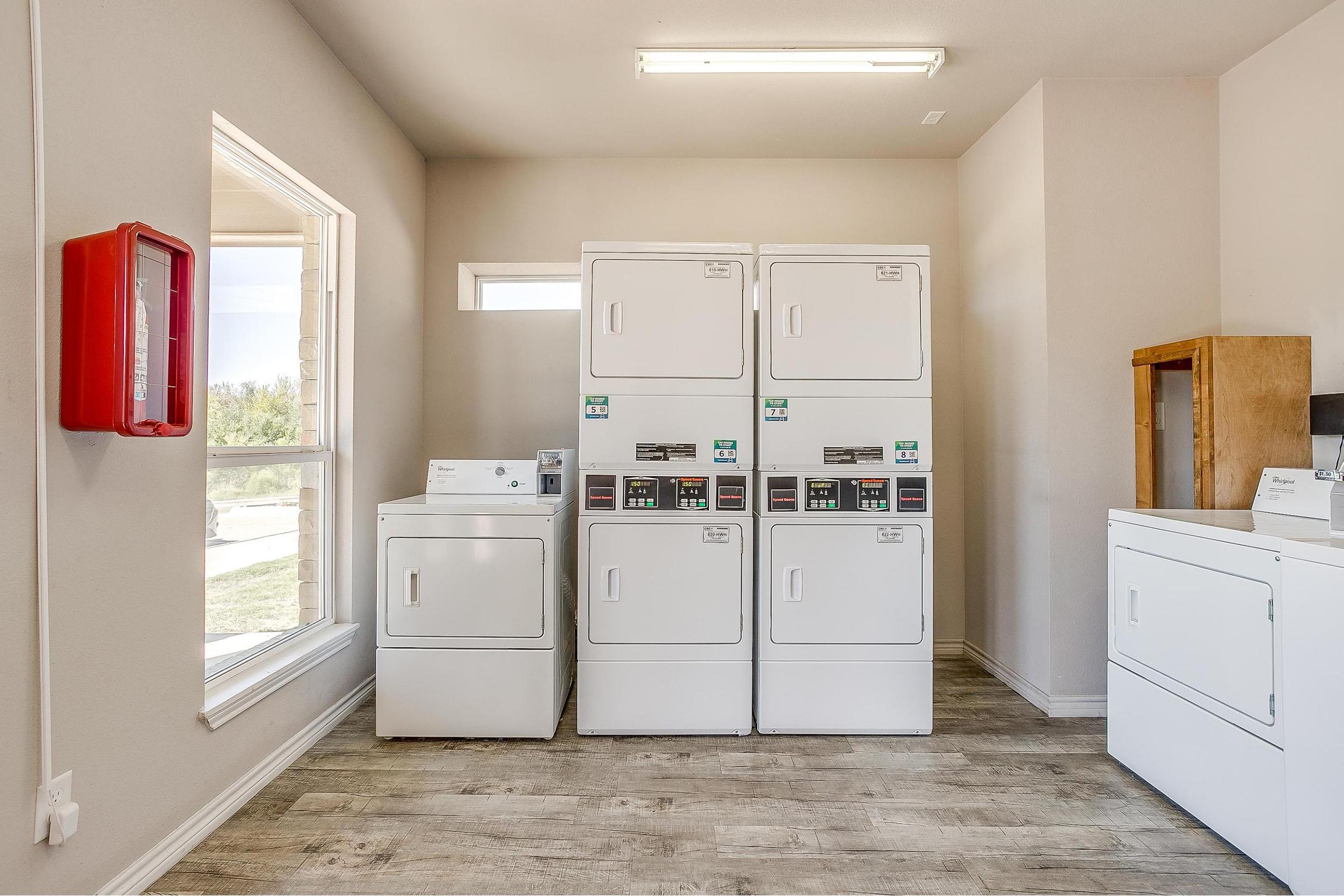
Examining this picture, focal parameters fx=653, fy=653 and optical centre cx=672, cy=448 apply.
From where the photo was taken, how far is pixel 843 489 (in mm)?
2625

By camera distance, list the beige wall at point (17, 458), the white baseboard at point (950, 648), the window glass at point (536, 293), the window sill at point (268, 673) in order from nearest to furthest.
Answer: the beige wall at point (17, 458) < the window sill at point (268, 673) < the white baseboard at point (950, 648) < the window glass at point (536, 293)

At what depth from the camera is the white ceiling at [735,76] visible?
2406 mm

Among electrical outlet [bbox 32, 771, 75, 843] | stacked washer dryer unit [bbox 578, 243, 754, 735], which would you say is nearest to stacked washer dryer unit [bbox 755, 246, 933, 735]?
stacked washer dryer unit [bbox 578, 243, 754, 735]

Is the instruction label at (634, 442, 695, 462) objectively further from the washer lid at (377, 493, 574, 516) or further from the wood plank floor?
the wood plank floor

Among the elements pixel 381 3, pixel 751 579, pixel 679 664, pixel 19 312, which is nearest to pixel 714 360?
pixel 751 579

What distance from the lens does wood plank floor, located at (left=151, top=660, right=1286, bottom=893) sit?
5.84 ft

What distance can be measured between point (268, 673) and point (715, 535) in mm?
1665

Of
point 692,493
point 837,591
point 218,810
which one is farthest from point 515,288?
point 218,810

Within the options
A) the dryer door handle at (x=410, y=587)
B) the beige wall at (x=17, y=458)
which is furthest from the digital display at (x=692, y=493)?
the beige wall at (x=17, y=458)

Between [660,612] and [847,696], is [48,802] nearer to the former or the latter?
[660,612]

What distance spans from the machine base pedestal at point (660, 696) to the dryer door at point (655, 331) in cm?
117

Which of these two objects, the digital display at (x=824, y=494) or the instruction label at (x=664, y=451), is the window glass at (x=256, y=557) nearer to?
the instruction label at (x=664, y=451)

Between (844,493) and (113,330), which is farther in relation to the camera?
(844,493)

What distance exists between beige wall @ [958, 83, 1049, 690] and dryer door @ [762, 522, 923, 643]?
77 cm
